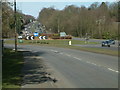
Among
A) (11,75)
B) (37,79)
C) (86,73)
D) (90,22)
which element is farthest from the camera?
(90,22)

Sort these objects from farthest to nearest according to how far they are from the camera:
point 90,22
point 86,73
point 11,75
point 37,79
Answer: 1. point 90,22
2. point 86,73
3. point 11,75
4. point 37,79

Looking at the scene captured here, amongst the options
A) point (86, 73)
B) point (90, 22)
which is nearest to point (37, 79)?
point (86, 73)

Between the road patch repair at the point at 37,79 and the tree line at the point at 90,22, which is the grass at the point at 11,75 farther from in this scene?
the tree line at the point at 90,22

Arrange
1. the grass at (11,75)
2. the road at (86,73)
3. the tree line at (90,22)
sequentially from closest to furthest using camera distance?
1. the grass at (11,75)
2. the road at (86,73)
3. the tree line at (90,22)

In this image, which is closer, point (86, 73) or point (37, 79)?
point (37, 79)

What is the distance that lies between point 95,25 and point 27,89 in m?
85.6

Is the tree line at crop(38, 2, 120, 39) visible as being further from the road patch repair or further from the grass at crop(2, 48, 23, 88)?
the road patch repair

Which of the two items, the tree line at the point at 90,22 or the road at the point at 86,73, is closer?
the road at the point at 86,73

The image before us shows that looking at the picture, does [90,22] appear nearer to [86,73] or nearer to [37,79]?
[86,73]

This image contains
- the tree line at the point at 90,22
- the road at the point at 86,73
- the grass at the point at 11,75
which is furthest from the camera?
the tree line at the point at 90,22

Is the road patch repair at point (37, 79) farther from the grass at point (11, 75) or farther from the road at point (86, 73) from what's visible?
the road at point (86, 73)

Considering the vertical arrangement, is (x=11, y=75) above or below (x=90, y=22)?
below

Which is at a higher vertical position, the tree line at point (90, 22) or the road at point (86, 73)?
the tree line at point (90, 22)

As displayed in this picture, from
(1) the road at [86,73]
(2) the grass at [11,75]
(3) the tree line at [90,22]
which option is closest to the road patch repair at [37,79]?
(2) the grass at [11,75]
